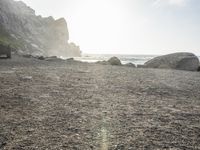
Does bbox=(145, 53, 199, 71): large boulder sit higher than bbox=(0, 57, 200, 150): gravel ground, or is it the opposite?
bbox=(145, 53, 199, 71): large boulder

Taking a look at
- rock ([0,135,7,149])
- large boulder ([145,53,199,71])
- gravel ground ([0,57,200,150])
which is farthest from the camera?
large boulder ([145,53,199,71])

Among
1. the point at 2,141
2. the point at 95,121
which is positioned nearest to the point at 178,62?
the point at 95,121

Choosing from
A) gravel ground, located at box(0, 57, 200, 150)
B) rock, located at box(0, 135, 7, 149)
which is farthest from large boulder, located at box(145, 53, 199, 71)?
rock, located at box(0, 135, 7, 149)

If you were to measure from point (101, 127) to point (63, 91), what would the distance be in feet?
21.0

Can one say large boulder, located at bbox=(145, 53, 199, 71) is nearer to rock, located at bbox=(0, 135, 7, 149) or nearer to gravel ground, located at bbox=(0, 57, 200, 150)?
gravel ground, located at bbox=(0, 57, 200, 150)

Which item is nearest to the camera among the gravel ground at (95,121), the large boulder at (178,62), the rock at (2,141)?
the rock at (2,141)

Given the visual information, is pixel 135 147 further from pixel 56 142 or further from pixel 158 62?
pixel 158 62

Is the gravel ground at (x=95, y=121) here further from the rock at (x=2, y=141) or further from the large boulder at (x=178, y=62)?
the large boulder at (x=178, y=62)

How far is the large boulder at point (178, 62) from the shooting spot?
4256 centimetres

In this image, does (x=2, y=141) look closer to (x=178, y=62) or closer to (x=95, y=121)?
(x=95, y=121)

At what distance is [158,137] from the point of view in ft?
24.3

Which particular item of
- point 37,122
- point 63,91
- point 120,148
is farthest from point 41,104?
point 120,148

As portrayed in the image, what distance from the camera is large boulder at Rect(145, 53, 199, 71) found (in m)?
42.6

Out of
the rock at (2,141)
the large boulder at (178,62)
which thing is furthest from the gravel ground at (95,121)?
the large boulder at (178,62)
